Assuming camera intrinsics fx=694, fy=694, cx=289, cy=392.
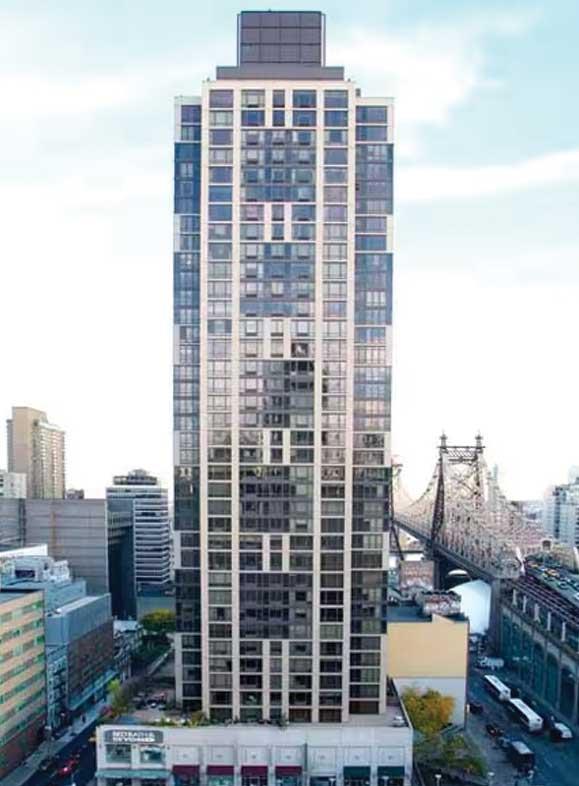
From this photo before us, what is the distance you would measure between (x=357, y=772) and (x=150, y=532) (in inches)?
4311

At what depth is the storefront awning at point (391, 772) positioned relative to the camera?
66250mm

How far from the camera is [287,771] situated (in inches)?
2613

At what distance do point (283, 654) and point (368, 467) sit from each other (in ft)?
69.3

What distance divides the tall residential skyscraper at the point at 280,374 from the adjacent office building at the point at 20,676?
18.6 metres

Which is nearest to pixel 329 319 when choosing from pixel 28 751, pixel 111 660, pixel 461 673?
pixel 461 673

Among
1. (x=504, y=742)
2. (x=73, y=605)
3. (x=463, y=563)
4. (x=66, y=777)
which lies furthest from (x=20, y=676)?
(x=463, y=563)

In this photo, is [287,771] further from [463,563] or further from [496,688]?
[463,563]

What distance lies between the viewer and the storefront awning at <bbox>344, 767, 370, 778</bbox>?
66.3 m

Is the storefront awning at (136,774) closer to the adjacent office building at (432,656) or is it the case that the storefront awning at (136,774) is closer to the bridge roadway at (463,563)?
the adjacent office building at (432,656)

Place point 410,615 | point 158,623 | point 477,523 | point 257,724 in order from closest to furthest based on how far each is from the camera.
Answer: point 257,724
point 410,615
point 158,623
point 477,523

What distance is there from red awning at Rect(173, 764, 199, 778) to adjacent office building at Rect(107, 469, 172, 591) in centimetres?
9828

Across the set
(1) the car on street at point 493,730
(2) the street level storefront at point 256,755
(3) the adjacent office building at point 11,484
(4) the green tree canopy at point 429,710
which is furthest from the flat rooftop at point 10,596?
(3) the adjacent office building at point 11,484

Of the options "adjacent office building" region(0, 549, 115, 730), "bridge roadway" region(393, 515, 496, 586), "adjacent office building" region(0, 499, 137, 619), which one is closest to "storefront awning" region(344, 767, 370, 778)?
"adjacent office building" region(0, 549, 115, 730)

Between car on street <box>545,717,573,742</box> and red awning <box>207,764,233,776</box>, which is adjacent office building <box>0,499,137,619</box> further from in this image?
car on street <box>545,717,573,742</box>
